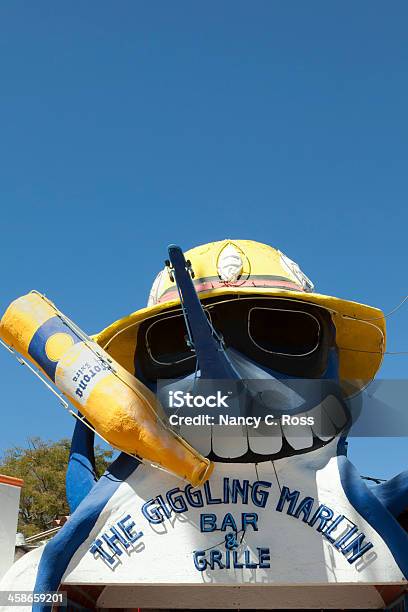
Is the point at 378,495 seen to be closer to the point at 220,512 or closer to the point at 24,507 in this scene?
the point at 220,512

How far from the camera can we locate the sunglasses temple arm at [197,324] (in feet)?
21.9

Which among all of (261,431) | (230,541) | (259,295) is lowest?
(230,541)

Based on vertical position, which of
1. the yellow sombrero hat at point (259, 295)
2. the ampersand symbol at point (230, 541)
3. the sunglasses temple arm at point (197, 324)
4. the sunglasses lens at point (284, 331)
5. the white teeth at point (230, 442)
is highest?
the yellow sombrero hat at point (259, 295)

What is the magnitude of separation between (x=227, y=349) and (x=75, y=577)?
2747 millimetres

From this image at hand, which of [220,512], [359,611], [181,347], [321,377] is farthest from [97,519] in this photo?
[359,611]

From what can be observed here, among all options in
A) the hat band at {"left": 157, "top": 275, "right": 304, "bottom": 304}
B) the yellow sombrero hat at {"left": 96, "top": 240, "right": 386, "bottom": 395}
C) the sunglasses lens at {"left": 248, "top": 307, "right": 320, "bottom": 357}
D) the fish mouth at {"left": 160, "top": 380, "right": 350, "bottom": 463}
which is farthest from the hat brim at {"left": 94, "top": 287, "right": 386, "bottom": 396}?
the fish mouth at {"left": 160, "top": 380, "right": 350, "bottom": 463}

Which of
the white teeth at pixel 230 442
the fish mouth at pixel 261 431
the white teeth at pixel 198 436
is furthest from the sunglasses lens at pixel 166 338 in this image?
the white teeth at pixel 230 442

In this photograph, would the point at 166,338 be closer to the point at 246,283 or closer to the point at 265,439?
the point at 246,283

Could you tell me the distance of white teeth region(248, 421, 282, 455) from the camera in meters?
7.40

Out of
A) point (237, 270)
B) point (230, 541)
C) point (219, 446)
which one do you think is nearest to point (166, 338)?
point (237, 270)

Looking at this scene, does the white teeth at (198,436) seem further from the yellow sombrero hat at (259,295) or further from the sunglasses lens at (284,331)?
the yellow sombrero hat at (259,295)

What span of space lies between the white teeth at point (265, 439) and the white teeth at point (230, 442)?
73 millimetres

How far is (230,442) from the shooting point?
7.40 meters

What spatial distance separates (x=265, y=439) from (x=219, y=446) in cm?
48
